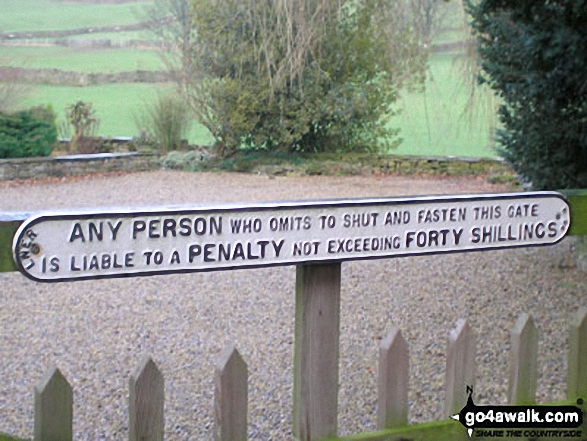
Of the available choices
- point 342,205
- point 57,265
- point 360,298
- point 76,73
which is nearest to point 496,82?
point 360,298

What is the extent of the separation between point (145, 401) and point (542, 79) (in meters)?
4.16

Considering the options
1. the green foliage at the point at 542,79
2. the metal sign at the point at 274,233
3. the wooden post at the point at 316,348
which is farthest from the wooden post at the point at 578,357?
the green foliage at the point at 542,79

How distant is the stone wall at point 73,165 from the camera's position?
15484mm

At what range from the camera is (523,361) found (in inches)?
114

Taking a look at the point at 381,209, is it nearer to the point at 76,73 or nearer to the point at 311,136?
the point at 311,136

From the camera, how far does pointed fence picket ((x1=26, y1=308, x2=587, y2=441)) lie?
2383mm

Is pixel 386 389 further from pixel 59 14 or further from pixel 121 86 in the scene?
pixel 59 14

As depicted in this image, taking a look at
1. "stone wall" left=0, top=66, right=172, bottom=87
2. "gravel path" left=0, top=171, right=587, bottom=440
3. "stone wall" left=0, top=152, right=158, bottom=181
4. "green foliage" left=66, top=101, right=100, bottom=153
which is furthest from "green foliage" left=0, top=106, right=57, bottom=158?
"stone wall" left=0, top=66, right=172, bottom=87

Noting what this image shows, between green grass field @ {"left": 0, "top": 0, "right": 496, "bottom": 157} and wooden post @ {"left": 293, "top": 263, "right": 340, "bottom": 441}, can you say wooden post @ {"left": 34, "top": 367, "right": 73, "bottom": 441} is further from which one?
green grass field @ {"left": 0, "top": 0, "right": 496, "bottom": 157}

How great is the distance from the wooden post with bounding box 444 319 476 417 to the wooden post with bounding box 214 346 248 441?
67 centimetres

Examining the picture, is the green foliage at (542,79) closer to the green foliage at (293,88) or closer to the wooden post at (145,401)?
the wooden post at (145,401)

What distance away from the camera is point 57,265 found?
7.22 ft

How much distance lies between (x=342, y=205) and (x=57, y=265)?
780mm

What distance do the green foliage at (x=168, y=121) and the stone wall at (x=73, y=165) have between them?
78 centimetres
